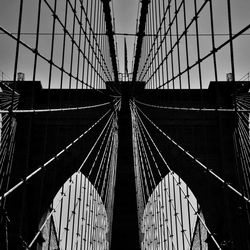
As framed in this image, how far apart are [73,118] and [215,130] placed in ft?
16.1

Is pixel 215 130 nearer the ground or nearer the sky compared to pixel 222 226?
nearer the sky

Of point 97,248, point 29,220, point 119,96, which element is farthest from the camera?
point 29,220

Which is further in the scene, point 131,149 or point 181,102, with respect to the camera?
point 181,102

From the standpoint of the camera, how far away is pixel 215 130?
1390cm

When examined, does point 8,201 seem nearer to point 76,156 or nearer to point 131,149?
point 76,156

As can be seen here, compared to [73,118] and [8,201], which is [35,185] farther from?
[73,118]

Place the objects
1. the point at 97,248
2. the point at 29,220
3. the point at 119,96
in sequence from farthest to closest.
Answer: the point at 29,220 → the point at 119,96 → the point at 97,248

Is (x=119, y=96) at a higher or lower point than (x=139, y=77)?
lower

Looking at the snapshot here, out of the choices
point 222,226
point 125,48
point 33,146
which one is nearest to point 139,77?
point 125,48

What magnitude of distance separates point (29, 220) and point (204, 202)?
578 cm

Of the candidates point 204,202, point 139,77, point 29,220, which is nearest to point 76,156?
point 29,220

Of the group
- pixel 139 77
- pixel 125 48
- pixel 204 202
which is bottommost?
pixel 204 202

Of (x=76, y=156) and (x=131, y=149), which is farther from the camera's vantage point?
(x=76, y=156)

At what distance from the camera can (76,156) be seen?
13.5 meters
